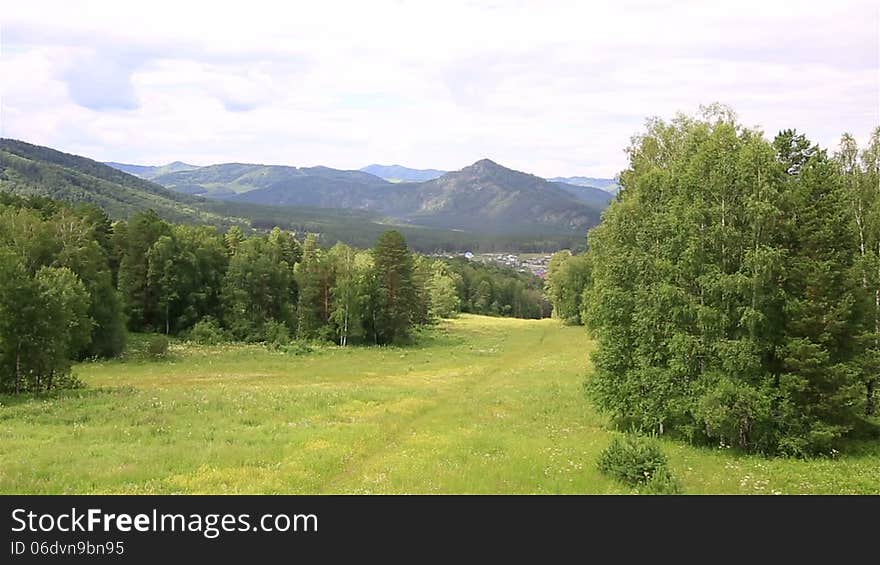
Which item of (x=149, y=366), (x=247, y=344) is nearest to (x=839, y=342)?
(x=149, y=366)

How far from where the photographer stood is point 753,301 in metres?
23.3

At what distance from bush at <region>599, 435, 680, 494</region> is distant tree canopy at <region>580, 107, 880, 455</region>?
206 inches

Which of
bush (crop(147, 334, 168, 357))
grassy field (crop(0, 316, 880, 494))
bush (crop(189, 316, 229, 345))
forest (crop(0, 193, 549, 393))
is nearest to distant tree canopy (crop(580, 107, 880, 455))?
grassy field (crop(0, 316, 880, 494))

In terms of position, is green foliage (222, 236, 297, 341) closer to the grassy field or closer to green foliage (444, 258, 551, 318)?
the grassy field

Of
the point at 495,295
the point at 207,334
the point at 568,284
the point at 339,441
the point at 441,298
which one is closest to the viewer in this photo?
the point at 339,441

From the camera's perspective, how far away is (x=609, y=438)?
25.7 metres

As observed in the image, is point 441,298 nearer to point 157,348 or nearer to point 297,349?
point 297,349

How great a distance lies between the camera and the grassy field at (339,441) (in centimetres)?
1889

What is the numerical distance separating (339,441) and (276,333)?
48982 millimetres

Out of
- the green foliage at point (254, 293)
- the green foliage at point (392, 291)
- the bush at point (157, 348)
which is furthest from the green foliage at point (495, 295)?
the bush at point (157, 348)

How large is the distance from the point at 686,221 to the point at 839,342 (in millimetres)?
7152

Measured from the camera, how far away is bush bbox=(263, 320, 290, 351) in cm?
6828

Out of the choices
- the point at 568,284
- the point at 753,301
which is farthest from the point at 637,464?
the point at 568,284
